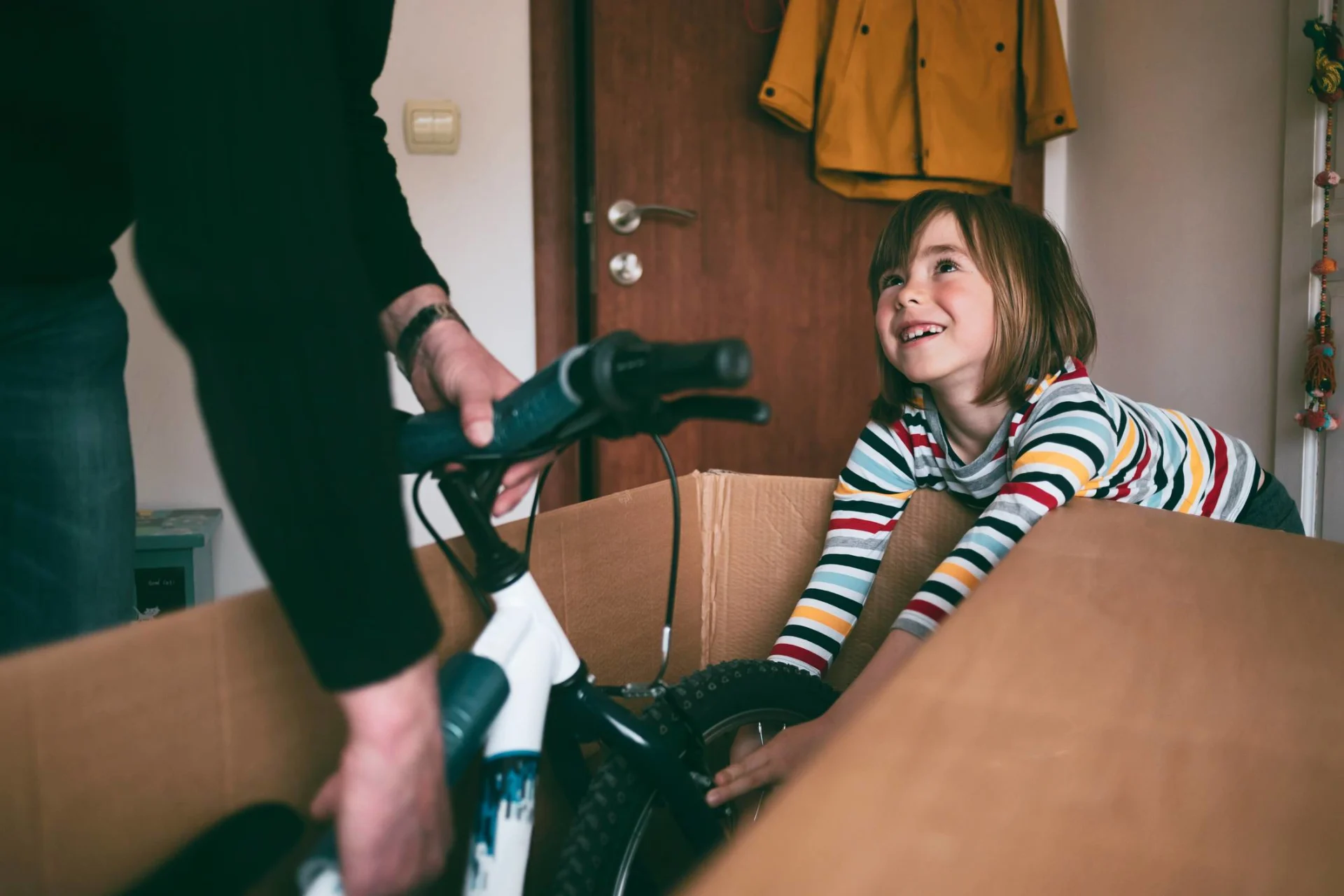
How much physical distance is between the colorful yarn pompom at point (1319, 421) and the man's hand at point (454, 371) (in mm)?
1377

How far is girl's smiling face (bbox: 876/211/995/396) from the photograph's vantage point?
0.88 m

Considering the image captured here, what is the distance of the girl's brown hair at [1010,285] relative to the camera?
893 mm

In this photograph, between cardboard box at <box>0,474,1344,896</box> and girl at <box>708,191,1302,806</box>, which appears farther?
girl at <box>708,191,1302,806</box>

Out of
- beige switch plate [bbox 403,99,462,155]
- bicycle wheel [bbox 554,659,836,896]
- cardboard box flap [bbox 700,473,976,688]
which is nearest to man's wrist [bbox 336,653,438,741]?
bicycle wheel [bbox 554,659,836,896]

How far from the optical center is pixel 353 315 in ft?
0.94

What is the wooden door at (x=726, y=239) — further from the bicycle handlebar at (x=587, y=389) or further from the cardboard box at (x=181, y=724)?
the bicycle handlebar at (x=587, y=389)

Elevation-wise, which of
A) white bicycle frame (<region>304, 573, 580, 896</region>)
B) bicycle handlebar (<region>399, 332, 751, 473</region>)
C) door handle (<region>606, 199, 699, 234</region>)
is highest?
door handle (<region>606, 199, 699, 234</region>)

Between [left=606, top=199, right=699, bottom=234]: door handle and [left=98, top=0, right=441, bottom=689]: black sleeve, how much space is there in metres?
1.29

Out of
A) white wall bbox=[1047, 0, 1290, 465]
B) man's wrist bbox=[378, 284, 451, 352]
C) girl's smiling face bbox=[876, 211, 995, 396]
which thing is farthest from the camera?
white wall bbox=[1047, 0, 1290, 465]

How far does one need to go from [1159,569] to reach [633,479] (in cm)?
119

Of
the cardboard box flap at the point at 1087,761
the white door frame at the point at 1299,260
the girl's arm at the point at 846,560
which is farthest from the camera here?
the white door frame at the point at 1299,260

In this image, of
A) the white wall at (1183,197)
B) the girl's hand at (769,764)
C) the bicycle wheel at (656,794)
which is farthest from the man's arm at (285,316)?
the white wall at (1183,197)

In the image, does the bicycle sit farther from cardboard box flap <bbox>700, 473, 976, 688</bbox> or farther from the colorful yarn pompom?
the colorful yarn pompom

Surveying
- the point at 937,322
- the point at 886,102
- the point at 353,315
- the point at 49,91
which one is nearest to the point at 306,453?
the point at 353,315
